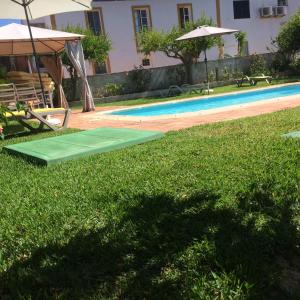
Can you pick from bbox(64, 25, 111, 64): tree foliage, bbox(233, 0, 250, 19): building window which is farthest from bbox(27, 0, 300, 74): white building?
bbox(64, 25, 111, 64): tree foliage

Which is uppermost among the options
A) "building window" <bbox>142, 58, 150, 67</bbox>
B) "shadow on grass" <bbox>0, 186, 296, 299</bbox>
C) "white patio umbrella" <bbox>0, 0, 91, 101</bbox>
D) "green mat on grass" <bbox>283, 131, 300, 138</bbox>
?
"white patio umbrella" <bbox>0, 0, 91, 101</bbox>

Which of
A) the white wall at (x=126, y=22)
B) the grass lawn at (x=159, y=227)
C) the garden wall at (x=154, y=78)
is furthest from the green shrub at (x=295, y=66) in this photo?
the grass lawn at (x=159, y=227)

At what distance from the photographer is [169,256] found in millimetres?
2531

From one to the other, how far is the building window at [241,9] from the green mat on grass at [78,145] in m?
23.8

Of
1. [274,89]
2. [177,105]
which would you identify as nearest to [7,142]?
[177,105]

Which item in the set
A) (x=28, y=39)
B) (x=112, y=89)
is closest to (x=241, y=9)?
(x=112, y=89)

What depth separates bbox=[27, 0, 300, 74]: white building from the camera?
2402 centimetres

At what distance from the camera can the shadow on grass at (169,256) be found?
2.22 metres

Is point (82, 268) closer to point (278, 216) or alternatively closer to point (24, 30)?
point (278, 216)

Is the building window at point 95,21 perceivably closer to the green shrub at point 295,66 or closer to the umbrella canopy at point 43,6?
the green shrub at point 295,66

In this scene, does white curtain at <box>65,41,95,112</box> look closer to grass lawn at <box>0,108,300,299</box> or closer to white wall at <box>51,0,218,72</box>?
white wall at <box>51,0,218,72</box>

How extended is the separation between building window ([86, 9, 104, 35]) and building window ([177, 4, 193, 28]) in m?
5.30

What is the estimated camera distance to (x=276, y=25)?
2986 cm

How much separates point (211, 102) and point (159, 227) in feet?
41.2
